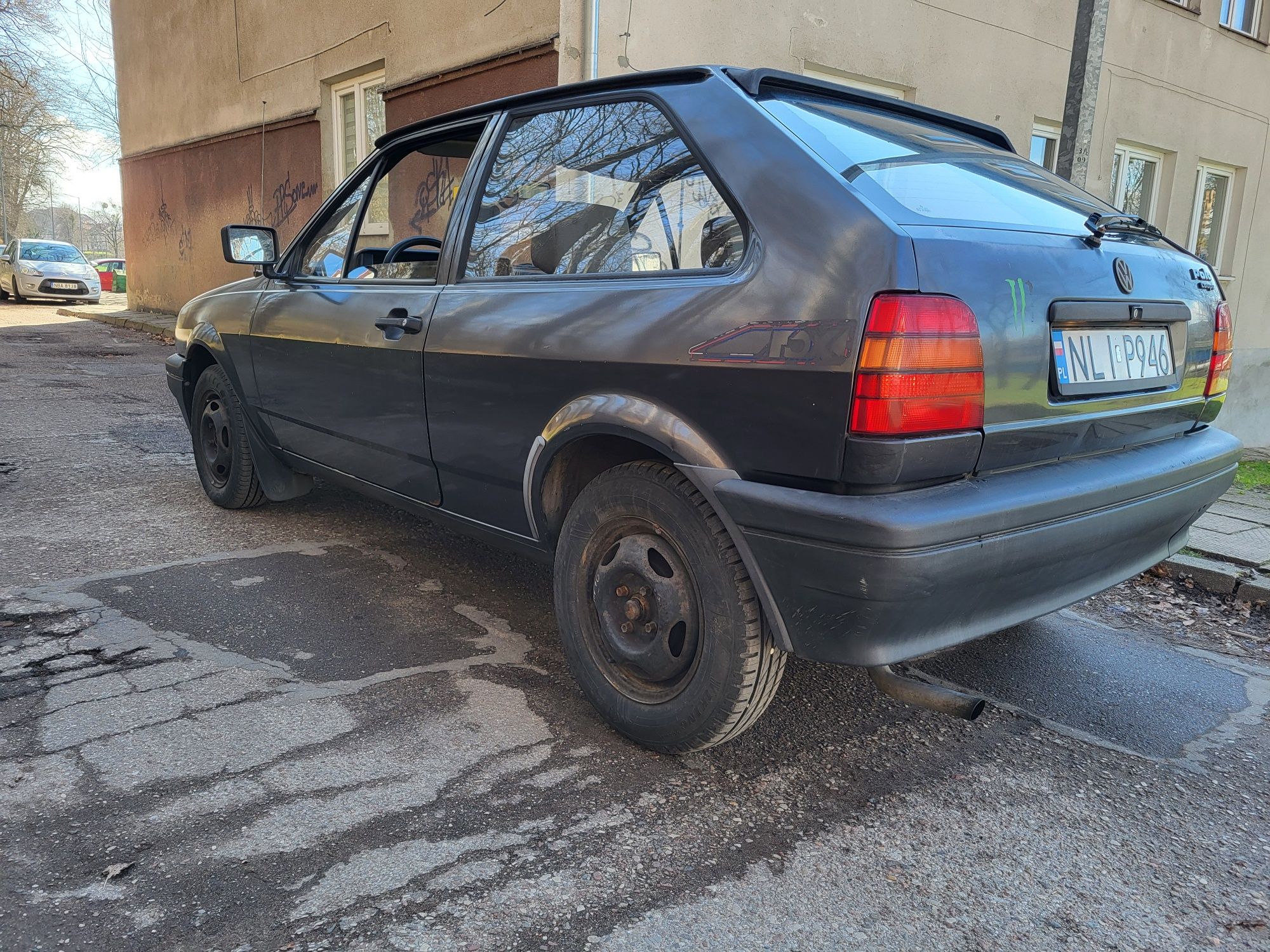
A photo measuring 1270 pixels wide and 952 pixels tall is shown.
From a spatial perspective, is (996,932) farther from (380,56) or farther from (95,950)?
(380,56)

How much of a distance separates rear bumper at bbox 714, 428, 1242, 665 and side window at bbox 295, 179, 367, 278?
2323 millimetres

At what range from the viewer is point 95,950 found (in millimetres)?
1687

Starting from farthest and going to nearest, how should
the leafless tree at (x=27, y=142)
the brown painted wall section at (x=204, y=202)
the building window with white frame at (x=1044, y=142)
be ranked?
the leafless tree at (x=27, y=142)
the brown painted wall section at (x=204, y=202)
the building window with white frame at (x=1044, y=142)

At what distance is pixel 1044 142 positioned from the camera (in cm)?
986

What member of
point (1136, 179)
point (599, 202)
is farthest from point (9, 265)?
point (599, 202)

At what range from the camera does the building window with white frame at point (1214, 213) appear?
38.1ft

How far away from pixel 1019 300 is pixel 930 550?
0.61m

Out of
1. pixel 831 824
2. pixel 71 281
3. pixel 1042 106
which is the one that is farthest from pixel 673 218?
pixel 71 281

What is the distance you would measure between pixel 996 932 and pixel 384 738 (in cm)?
154

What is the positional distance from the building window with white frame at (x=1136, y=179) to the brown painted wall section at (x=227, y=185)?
685 centimetres

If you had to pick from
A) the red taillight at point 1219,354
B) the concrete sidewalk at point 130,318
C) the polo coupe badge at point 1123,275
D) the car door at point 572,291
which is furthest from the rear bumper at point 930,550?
the concrete sidewalk at point 130,318

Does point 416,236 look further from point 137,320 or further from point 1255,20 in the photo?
point 137,320

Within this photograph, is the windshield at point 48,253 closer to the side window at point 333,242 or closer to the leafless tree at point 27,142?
the leafless tree at point 27,142

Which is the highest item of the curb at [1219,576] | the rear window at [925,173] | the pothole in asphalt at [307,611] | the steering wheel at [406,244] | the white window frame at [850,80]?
the white window frame at [850,80]
